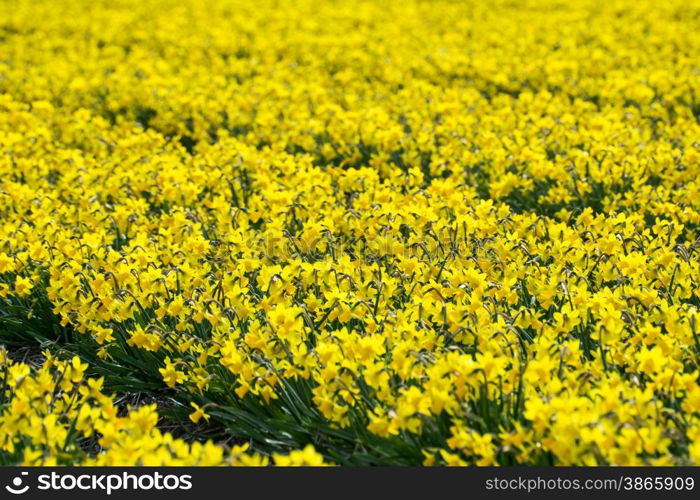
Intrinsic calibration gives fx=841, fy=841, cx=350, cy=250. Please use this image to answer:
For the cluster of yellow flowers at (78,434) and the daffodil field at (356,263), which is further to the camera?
the daffodil field at (356,263)

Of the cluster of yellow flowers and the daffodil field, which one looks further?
the daffodil field

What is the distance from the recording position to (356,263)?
492 centimetres

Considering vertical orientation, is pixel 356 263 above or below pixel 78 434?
above

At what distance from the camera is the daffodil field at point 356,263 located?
3443mm

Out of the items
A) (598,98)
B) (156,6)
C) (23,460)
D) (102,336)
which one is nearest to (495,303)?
(102,336)

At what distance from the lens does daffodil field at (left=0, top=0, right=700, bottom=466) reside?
344 cm

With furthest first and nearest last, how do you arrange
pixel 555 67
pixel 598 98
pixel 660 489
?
pixel 555 67
pixel 598 98
pixel 660 489

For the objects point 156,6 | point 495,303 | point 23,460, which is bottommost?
point 23,460

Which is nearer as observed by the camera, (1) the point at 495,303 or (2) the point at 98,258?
(1) the point at 495,303

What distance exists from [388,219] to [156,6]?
37.4 feet

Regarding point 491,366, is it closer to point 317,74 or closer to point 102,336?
point 102,336

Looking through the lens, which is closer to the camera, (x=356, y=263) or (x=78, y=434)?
(x=78, y=434)

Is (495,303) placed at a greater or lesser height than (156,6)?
lesser

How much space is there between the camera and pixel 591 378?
3418mm
